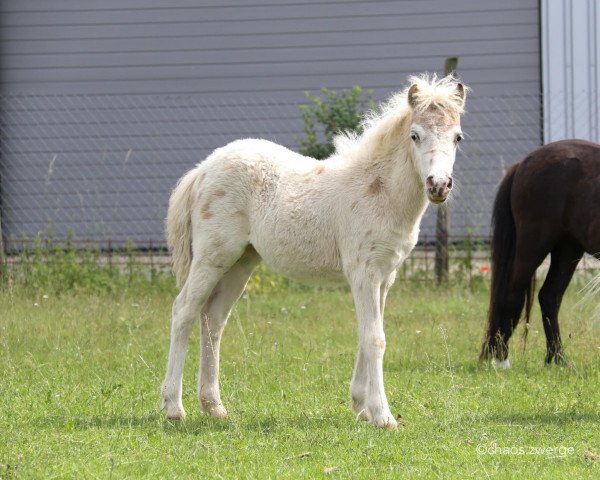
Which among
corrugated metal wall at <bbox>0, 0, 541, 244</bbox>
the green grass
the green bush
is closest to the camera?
the green grass

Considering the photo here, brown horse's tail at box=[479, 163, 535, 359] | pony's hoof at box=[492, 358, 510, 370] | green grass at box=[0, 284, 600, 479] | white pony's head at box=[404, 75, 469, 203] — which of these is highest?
white pony's head at box=[404, 75, 469, 203]

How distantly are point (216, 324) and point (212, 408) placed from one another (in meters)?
0.53

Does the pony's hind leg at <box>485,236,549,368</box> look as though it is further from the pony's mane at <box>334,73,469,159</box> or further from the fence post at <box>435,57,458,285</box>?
the fence post at <box>435,57,458,285</box>

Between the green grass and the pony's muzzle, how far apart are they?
1.28 metres

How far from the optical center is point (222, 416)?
634 centimetres

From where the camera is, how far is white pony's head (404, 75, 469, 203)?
562 centimetres

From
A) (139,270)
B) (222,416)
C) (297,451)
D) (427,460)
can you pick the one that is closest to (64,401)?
(222,416)

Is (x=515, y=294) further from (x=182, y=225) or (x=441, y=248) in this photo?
(x=441, y=248)

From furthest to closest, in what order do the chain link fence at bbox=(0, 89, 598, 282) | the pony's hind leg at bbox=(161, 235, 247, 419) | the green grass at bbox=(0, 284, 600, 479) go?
the chain link fence at bbox=(0, 89, 598, 282)
the pony's hind leg at bbox=(161, 235, 247, 419)
the green grass at bbox=(0, 284, 600, 479)

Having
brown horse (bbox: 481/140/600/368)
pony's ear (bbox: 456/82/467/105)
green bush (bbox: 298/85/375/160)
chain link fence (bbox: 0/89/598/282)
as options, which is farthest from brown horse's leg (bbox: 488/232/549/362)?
chain link fence (bbox: 0/89/598/282)

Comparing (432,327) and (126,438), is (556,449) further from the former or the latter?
(432,327)

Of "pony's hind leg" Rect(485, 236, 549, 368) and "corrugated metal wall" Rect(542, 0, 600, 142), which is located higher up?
"corrugated metal wall" Rect(542, 0, 600, 142)

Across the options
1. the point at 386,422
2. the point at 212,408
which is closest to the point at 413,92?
the point at 386,422

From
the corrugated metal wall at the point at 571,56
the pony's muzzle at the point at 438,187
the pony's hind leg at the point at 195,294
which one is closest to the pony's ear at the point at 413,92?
the pony's muzzle at the point at 438,187
